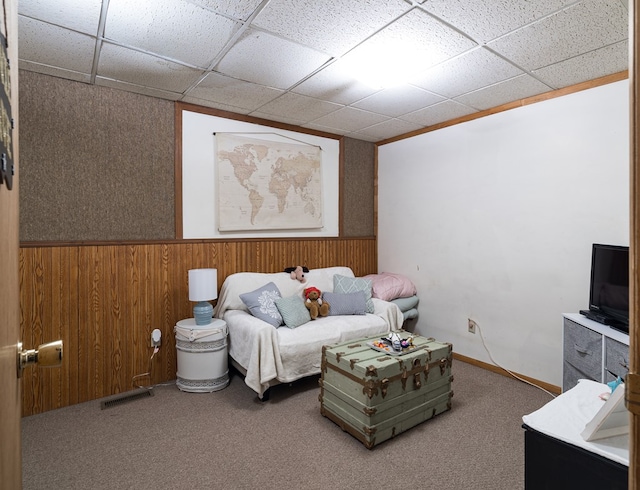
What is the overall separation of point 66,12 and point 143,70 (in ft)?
2.17

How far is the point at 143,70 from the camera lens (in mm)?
2607

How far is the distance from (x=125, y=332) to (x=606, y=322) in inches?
143

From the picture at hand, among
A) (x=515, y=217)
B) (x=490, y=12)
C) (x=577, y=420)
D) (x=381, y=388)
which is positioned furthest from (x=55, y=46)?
(x=515, y=217)

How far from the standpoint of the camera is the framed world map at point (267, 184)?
139 inches

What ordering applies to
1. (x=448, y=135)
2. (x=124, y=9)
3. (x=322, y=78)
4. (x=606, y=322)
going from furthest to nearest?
1. (x=448, y=135)
2. (x=322, y=78)
3. (x=606, y=322)
4. (x=124, y=9)

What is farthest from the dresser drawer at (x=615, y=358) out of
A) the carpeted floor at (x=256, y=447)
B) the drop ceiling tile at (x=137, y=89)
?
the drop ceiling tile at (x=137, y=89)

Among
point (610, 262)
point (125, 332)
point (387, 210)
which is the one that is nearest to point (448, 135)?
point (387, 210)

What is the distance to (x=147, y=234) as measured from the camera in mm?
3129

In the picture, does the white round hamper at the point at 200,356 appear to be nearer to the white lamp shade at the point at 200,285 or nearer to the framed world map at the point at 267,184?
the white lamp shade at the point at 200,285

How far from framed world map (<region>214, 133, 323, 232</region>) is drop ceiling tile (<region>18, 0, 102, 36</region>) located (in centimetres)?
148

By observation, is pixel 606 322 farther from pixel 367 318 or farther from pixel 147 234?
pixel 147 234

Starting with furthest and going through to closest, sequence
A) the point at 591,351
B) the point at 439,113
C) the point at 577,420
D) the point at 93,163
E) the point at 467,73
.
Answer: the point at 439,113
the point at 93,163
the point at 467,73
the point at 591,351
the point at 577,420

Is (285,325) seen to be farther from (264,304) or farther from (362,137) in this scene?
(362,137)

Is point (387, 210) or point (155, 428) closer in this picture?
point (155, 428)
